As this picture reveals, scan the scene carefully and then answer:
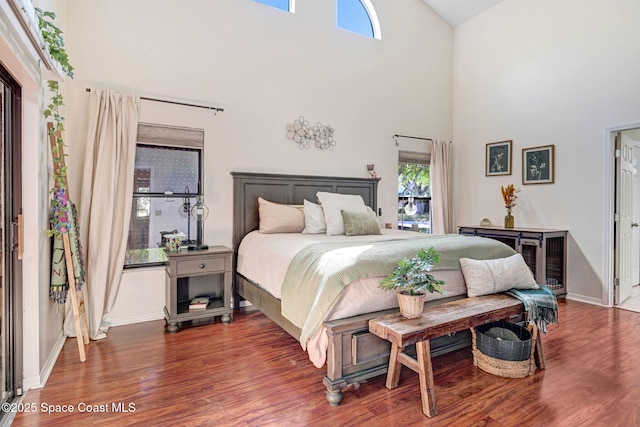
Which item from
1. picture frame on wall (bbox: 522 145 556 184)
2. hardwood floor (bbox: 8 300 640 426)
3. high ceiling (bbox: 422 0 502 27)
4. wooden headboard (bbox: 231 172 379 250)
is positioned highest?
high ceiling (bbox: 422 0 502 27)

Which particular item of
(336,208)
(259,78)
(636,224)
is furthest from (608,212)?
(259,78)

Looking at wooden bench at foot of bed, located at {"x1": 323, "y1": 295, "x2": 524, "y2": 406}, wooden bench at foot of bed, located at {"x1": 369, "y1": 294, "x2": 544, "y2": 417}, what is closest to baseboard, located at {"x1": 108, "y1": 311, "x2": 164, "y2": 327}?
wooden bench at foot of bed, located at {"x1": 323, "y1": 295, "x2": 524, "y2": 406}

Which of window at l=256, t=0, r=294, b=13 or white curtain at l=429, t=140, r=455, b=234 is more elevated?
window at l=256, t=0, r=294, b=13

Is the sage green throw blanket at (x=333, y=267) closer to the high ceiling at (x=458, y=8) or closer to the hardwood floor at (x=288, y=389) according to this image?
the hardwood floor at (x=288, y=389)

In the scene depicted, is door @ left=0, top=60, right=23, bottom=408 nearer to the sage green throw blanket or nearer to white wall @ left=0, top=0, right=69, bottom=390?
white wall @ left=0, top=0, right=69, bottom=390

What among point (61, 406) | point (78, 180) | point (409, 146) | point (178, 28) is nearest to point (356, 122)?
point (409, 146)

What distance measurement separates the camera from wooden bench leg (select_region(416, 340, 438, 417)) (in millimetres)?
1891

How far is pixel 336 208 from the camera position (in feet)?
12.0

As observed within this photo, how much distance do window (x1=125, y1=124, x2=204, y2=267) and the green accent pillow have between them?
62.7 inches

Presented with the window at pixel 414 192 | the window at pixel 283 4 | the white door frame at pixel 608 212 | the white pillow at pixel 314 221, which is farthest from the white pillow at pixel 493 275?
the window at pixel 283 4

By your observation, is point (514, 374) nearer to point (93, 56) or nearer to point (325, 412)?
point (325, 412)

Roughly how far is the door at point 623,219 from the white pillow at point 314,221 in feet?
11.1

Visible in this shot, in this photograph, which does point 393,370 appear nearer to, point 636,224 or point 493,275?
point 493,275

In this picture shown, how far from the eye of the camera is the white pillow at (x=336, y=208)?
11.5ft
